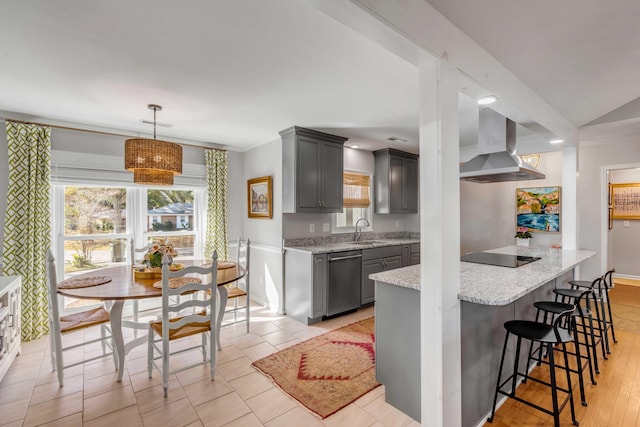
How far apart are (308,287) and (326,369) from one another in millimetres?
1160

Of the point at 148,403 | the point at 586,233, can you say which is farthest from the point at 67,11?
the point at 586,233

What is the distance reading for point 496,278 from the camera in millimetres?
2146

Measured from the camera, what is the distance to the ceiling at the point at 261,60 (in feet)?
5.32

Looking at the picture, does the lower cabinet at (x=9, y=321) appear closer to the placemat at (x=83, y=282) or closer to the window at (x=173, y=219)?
the placemat at (x=83, y=282)

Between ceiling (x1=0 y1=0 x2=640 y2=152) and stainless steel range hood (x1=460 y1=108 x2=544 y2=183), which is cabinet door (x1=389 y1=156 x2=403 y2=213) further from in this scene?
stainless steel range hood (x1=460 y1=108 x2=544 y2=183)

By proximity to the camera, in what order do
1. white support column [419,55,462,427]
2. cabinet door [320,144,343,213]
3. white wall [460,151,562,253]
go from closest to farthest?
white support column [419,55,462,427], cabinet door [320,144,343,213], white wall [460,151,562,253]

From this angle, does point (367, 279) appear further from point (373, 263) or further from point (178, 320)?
point (178, 320)

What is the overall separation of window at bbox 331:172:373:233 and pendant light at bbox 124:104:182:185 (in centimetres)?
249

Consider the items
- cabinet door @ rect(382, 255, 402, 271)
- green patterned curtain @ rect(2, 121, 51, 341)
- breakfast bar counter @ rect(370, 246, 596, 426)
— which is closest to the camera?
breakfast bar counter @ rect(370, 246, 596, 426)

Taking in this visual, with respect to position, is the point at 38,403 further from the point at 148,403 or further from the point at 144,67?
the point at 144,67

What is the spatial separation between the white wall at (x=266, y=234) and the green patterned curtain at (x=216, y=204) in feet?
1.19


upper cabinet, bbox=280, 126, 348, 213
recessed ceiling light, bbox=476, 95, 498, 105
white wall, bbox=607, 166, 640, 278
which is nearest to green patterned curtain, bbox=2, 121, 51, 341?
upper cabinet, bbox=280, 126, 348, 213

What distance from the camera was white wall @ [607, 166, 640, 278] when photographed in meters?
5.79

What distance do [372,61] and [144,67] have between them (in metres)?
1.66
